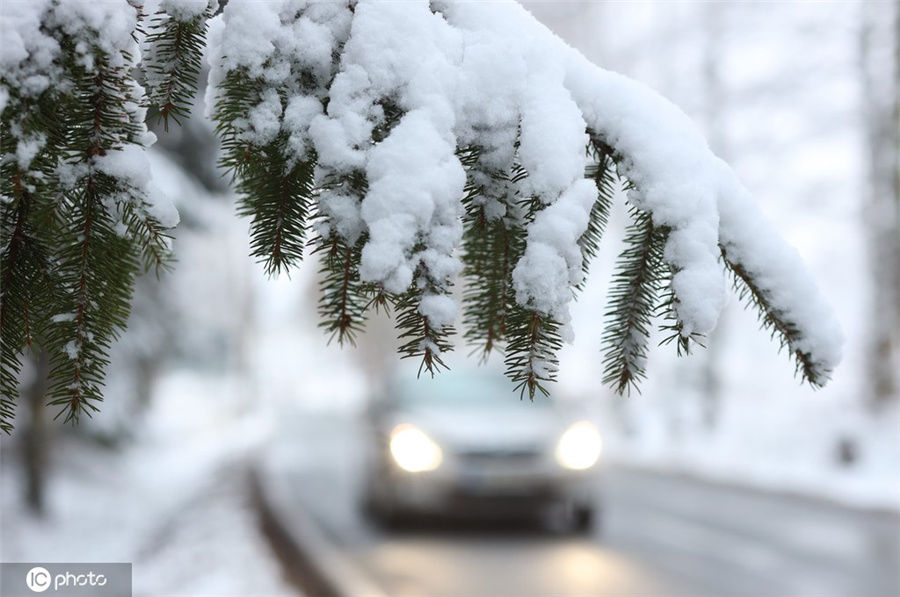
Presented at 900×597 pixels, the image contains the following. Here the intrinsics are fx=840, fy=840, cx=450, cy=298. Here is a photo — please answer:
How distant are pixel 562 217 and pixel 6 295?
40.4 inches

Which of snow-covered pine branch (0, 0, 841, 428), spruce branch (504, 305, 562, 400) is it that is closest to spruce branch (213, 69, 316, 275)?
snow-covered pine branch (0, 0, 841, 428)

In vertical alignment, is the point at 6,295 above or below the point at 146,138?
below

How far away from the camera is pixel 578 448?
8.35 meters

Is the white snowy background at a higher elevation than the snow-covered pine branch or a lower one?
higher

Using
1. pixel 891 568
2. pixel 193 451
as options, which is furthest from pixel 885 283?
pixel 193 451

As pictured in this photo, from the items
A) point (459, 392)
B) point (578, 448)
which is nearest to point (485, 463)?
point (578, 448)

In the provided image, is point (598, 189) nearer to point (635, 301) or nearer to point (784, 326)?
point (635, 301)

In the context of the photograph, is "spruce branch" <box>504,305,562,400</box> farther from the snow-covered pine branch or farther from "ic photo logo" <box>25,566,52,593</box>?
"ic photo logo" <box>25,566,52,593</box>

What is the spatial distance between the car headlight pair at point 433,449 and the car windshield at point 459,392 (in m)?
0.47

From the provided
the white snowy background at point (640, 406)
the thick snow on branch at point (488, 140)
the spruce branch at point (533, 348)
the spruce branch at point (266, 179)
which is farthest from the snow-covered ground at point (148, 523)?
the thick snow on branch at point (488, 140)

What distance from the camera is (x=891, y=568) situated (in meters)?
6.66

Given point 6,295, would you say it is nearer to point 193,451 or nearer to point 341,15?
point 341,15

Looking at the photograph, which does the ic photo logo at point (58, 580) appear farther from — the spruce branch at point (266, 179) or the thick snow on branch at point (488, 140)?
the thick snow on branch at point (488, 140)

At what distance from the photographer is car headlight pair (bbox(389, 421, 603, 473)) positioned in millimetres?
8086
